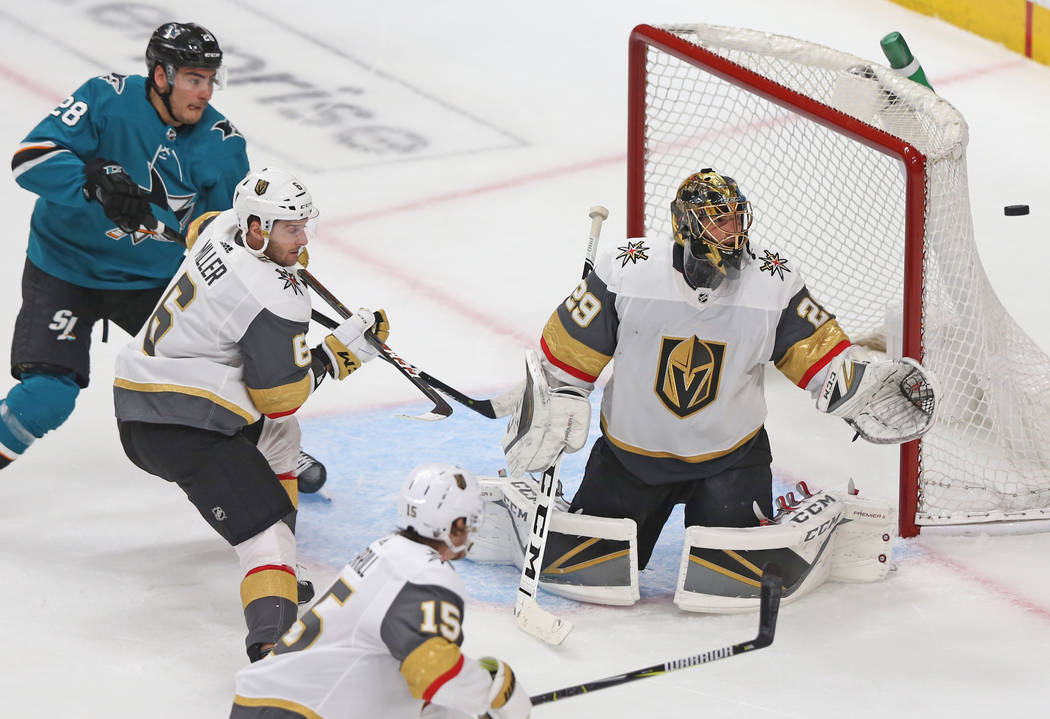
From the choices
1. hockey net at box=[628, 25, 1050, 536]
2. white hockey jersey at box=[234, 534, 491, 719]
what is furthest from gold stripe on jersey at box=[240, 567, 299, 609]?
hockey net at box=[628, 25, 1050, 536]

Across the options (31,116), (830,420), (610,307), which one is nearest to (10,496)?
(610,307)

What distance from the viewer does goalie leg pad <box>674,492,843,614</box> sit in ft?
11.8

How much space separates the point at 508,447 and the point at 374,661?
0.96 meters

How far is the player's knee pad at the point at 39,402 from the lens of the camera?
388 centimetres

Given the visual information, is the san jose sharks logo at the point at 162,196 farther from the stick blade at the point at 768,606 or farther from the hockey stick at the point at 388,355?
the stick blade at the point at 768,606

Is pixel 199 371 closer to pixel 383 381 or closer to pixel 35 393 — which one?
pixel 35 393

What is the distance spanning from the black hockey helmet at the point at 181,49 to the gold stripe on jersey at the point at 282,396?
87cm

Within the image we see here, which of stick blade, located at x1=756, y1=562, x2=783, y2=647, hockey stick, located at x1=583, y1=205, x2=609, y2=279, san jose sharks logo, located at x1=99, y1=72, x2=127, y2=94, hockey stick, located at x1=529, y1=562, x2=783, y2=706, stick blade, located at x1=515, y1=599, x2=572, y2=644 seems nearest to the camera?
hockey stick, located at x1=529, y1=562, x2=783, y2=706

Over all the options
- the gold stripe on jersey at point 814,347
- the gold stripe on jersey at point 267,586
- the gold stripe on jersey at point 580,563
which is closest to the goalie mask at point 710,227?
the gold stripe on jersey at point 814,347

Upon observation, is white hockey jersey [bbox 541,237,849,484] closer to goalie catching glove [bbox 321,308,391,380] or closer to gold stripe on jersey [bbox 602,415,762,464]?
gold stripe on jersey [bbox 602,415,762,464]

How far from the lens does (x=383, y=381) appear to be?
15.9 feet

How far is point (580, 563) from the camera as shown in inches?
144

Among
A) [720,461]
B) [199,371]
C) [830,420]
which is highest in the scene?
[199,371]

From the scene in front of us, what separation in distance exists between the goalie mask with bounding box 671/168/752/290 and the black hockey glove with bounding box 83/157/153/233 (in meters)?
1.23
